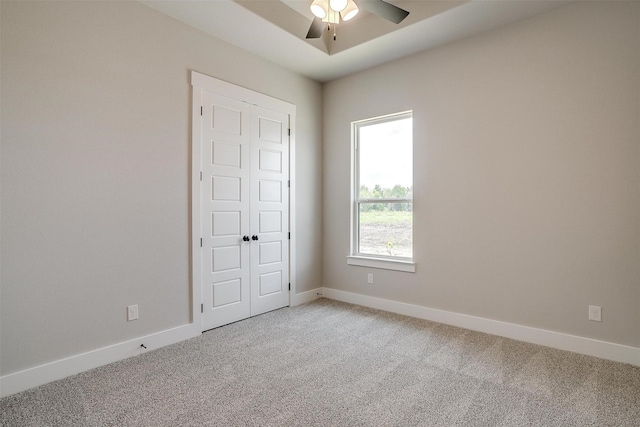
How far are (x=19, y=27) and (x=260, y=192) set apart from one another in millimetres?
2299

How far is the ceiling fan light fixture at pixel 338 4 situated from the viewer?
2.11 m

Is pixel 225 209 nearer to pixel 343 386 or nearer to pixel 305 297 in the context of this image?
pixel 305 297

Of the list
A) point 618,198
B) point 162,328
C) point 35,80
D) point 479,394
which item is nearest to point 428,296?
point 479,394

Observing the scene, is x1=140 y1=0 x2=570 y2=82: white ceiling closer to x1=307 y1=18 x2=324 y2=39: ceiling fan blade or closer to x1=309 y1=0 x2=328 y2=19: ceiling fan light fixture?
x1=307 y1=18 x2=324 y2=39: ceiling fan blade

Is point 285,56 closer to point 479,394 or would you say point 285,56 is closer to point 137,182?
point 137,182

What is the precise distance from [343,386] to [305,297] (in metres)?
2.11

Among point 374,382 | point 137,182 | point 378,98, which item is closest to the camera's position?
point 374,382

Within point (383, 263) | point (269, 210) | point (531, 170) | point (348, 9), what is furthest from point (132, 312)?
point (531, 170)

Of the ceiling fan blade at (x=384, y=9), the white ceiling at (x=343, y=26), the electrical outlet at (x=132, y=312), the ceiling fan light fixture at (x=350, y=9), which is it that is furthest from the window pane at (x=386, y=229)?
the electrical outlet at (x=132, y=312)

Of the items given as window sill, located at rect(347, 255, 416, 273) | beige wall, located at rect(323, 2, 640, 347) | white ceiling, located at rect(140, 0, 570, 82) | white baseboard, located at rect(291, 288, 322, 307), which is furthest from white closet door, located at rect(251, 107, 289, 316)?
beige wall, located at rect(323, 2, 640, 347)

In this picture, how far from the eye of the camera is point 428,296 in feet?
12.0

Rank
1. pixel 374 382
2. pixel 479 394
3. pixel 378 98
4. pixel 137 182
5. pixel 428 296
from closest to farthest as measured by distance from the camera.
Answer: pixel 479 394
pixel 374 382
pixel 137 182
pixel 428 296
pixel 378 98

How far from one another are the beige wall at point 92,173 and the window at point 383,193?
1959 mm

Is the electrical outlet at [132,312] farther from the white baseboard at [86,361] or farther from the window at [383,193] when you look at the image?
the window at [383,193]
